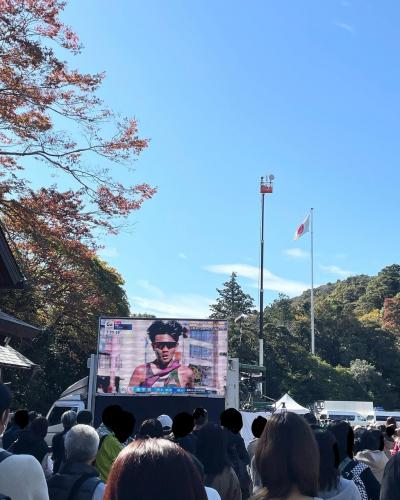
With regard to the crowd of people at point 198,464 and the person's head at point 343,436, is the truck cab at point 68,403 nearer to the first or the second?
the crowd of people at point 198,464

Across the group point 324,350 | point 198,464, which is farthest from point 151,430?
point 324,350

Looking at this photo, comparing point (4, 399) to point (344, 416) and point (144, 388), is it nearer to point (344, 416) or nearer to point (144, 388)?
point (144, 388)

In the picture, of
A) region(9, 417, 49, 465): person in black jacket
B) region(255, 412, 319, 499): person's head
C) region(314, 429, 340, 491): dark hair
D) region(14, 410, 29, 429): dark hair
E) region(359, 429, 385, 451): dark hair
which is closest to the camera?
region(255, 412, 319, 499): person's head

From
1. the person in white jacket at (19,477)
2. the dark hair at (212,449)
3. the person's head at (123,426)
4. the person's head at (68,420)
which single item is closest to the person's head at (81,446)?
the dark hair at (212,449)

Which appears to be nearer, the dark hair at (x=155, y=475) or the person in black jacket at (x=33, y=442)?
the dark hair at (x=155, y=475)

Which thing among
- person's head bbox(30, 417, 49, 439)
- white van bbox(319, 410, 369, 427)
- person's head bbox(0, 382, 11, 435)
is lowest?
white van bbox(319, 410, 369, 427)

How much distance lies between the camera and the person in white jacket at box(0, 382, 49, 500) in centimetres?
268

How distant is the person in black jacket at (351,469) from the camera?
4.10m

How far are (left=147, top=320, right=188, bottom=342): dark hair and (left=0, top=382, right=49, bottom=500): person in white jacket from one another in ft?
38.8

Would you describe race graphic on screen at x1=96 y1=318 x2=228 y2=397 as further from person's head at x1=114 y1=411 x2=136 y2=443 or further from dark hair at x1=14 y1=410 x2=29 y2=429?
person's head at x1=114 y1=411 x2=136 y2=443

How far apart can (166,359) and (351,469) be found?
1058cm

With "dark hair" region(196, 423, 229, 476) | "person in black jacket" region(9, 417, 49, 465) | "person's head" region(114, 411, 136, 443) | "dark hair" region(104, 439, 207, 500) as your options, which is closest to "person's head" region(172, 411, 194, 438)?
"person's head" region(114, 411, 136, 443)

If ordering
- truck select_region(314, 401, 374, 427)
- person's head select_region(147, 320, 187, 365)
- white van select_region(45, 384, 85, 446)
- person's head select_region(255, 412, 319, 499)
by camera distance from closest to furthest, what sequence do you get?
person's head select_region(255, 412, 319, 499)
person's head select_region(147, 320, 187, 365)
white van select_region(45, 384, 85, 446)
truck select_region(314, 401, 374, 427)

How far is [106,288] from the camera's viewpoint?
28.4 m
